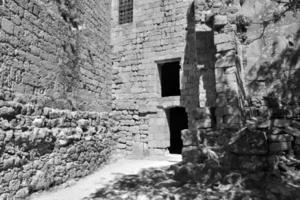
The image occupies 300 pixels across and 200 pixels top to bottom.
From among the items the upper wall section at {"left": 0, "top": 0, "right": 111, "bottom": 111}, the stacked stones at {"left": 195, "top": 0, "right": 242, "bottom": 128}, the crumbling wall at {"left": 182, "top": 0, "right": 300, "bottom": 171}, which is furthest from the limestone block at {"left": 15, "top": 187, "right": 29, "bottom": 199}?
the stacked stones at {"left": 195, "top": 0, "right": 242, "bottom": 128}

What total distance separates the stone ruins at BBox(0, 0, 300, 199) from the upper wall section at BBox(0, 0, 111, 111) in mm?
28

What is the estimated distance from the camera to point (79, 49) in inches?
307

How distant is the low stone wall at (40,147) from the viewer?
15.4 feet

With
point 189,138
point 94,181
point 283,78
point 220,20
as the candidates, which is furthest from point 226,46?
point 94,181

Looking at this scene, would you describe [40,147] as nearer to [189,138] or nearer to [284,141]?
[189,138]

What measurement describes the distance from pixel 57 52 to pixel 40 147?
8.51 feet

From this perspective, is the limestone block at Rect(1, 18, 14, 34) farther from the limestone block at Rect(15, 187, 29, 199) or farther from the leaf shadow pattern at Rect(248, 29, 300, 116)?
the leaf shadow pattern at Rect(248, 29, 300, 116)

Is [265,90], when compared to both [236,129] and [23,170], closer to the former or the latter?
[236,129]

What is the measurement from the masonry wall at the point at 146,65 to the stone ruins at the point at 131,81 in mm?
41

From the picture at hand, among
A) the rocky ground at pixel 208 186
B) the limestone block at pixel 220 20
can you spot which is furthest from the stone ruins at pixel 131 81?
the rocky ground at pixel 208 186

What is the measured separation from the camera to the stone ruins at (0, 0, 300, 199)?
17.0 feet

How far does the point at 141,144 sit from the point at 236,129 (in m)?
4.19

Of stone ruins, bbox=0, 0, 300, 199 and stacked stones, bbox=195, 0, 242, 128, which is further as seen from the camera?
stacked stones, bbox=195, 0, 242, 128

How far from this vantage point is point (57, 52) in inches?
262
